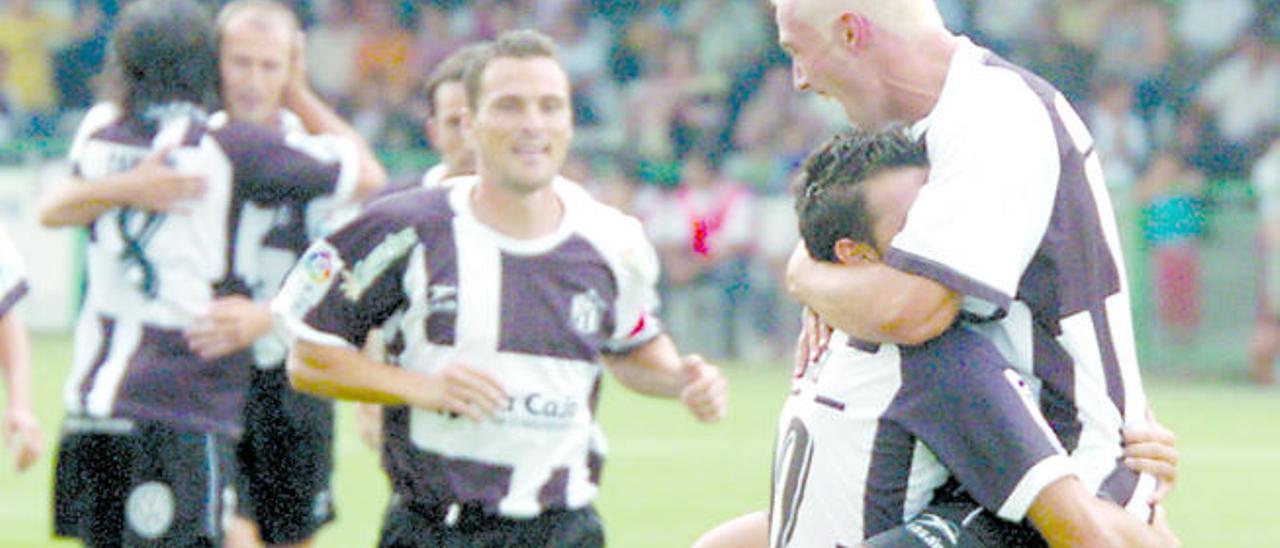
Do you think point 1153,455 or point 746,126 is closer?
point 1153,455

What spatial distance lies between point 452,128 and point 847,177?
11.4ft

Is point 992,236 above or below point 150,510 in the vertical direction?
above

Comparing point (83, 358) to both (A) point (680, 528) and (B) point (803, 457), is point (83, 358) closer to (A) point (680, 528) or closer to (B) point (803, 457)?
(B) point (803, 457)

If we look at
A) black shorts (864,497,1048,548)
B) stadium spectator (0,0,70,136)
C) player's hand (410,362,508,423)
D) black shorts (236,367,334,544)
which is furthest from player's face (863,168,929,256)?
stadium spectator (0,0,70,136)

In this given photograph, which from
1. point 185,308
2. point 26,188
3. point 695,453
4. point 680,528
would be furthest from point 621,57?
point 185,308

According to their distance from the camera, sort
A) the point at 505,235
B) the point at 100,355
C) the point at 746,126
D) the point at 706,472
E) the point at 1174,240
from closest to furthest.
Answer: the point at 505,235
the point at 100,355
the point at 706,472
the point at 1174,240
the point at 746,126

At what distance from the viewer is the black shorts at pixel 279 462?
814cm

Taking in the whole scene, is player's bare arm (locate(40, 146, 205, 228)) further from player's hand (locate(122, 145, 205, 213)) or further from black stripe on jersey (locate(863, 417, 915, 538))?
black stripe on jersey (locate(863, 417, 915, 538))

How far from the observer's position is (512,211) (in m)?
6.44

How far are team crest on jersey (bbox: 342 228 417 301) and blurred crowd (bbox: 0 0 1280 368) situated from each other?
12227 millimetres

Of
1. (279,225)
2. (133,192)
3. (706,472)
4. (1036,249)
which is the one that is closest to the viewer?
(1036,249)

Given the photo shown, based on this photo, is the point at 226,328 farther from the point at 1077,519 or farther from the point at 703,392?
the point at 1077,519

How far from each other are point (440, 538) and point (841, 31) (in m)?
2.03

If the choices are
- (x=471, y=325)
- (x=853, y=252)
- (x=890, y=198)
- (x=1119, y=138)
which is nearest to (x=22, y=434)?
(x=471, y=325)
